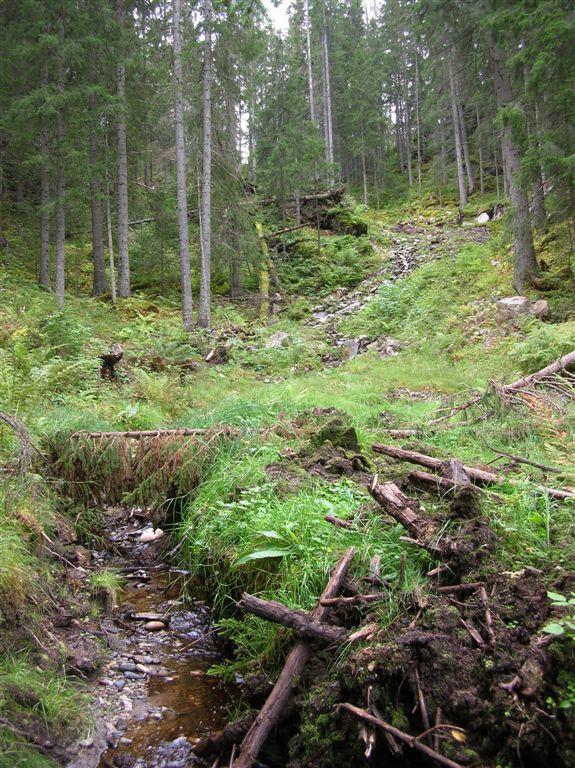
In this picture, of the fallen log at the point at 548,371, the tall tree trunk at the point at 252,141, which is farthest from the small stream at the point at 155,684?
the tall tree trunk at the point at 252,141

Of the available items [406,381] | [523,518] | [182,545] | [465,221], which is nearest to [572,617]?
[523,518]

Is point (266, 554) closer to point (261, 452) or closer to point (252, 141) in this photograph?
point (261, 452)

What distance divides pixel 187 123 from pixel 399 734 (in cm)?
1997

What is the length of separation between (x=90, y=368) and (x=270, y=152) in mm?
20310

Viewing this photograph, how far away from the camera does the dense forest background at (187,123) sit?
42.3 ft

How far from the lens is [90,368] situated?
8992 mm

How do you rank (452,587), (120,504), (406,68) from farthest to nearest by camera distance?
(406,68) < (120,504) < (452,587)

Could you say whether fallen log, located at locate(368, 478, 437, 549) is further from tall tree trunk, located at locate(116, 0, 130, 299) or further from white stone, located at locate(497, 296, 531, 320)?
tall tree trunk, located at locate(116, 0, 130, 299)

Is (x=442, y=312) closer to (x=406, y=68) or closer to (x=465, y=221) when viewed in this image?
(x=465, y=221)

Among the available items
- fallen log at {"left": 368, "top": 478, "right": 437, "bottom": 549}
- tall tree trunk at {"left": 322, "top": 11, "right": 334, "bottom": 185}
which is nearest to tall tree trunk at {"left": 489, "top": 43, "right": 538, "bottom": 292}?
fallen log at {"left": 368, "top": 478, "right": 437, "bottom": 549}

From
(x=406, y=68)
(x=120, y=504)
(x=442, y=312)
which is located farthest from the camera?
(x=406, y=68)

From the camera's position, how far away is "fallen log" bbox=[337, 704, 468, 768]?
209cm

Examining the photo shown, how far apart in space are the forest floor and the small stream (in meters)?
0.02

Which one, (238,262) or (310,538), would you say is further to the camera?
(238,262)
